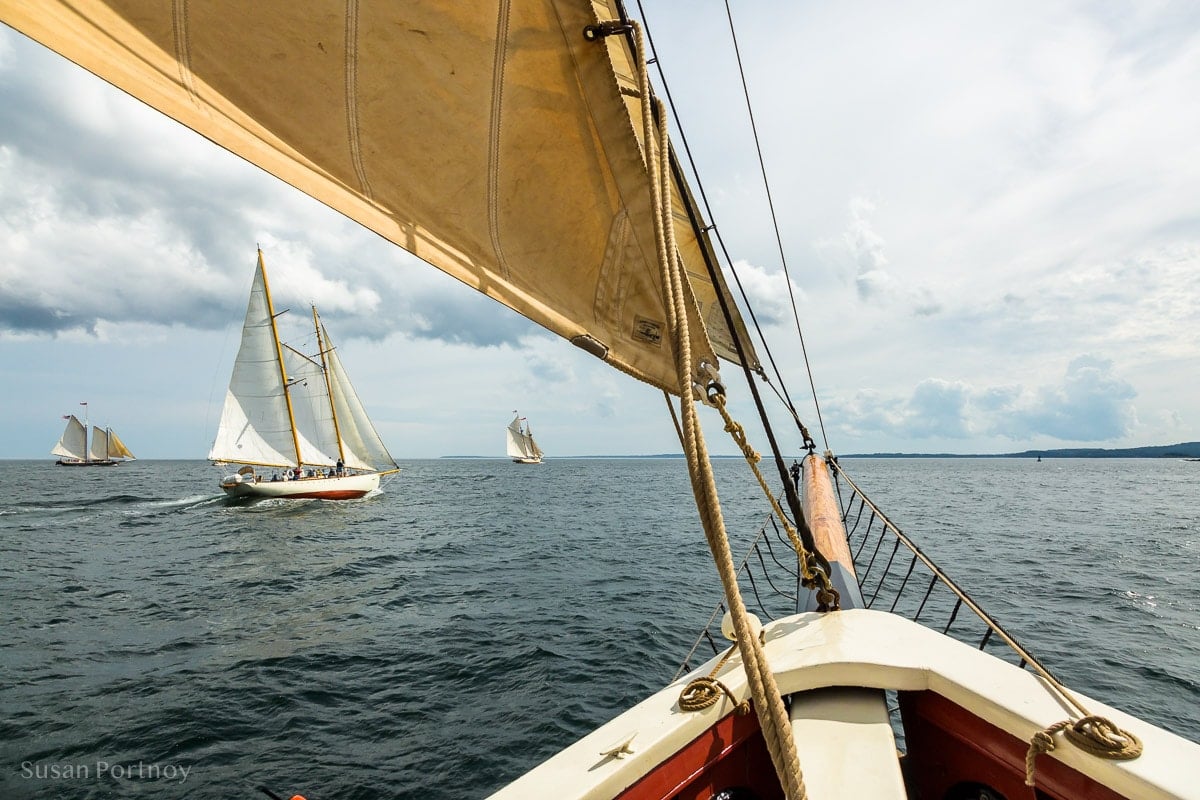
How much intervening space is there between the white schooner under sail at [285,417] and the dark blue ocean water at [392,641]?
12.6 metres

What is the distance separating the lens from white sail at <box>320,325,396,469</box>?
4138 cm

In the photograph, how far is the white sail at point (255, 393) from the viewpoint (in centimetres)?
3744

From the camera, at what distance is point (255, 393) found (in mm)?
37938

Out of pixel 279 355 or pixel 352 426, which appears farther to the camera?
pixel 352 426

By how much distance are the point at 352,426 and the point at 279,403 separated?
18.4ft

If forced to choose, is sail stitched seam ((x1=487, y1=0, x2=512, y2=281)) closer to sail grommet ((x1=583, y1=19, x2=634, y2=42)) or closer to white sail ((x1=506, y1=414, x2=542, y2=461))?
sail grommet ((x1=583, y1=19, x2=634, y2=42))

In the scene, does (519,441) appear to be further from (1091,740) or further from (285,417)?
(1091,740)

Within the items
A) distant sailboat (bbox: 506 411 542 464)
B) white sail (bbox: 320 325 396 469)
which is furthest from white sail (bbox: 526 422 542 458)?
white sail (bbox: 320 325 396 469)

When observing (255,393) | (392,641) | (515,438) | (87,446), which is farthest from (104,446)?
(392,641)

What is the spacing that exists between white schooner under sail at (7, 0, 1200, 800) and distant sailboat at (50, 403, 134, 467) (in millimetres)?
141684

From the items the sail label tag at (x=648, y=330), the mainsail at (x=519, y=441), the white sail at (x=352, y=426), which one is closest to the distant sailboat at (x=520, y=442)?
the mainsail at (x=519, y=441)

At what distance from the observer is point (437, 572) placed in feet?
57.8

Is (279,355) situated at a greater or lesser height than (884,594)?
Result: greater

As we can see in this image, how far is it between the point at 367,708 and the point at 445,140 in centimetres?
857
